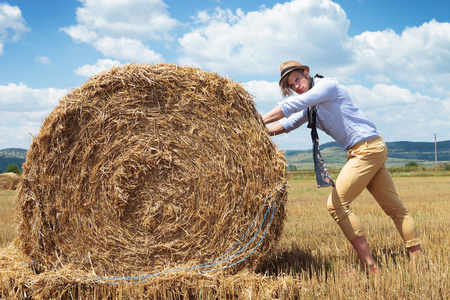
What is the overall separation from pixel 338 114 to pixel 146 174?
2.04 m

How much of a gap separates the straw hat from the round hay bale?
1.96ft

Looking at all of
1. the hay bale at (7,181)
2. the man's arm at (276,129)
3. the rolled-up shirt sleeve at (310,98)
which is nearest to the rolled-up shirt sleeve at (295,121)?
the man's arm at (276,129)

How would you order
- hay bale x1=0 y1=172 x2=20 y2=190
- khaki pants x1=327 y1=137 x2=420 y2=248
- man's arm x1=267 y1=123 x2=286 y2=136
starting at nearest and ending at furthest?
1. khaki pants x1=327 y1=137 x2=420 y2=248
2. man's arm x1=267 y1=123 x2=286 y2=136
3. hay bale x1=0 y1=172 x2=20 y2=190

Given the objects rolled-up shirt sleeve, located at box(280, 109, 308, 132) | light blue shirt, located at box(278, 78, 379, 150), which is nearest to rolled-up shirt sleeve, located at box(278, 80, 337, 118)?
light blue shirt, located at box(278, 78, 379, 150)

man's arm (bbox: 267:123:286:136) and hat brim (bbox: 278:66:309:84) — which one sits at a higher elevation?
hat brim (bbox: 278:66:309:84)

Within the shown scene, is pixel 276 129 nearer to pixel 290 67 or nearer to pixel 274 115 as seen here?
pixel 274 115

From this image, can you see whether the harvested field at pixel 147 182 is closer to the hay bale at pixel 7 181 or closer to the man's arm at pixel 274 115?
the man's arm at pixel 274 115

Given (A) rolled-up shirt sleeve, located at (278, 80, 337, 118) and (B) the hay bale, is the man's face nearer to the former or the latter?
(A) rolled-up shirt sleeve, located at (278, 80, 337, 118)

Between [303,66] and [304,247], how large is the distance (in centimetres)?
249

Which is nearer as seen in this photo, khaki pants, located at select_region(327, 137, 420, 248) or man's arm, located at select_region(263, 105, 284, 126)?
man's arm, located at select_region(263, 105, 284, 126)

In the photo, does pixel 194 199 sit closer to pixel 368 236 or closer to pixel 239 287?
pixel 239 287

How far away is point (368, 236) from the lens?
575 cm

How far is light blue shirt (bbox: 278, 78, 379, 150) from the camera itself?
152 inches

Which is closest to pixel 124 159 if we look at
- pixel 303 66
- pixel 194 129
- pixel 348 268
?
pixel 194 129
